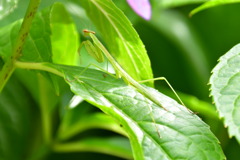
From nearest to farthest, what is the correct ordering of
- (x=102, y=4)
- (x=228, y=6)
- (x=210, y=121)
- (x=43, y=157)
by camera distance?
(x=102, y=4) → (x=43, y=157) → (x=210, y=121) → (x=228, y=6)

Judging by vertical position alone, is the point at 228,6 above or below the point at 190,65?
above

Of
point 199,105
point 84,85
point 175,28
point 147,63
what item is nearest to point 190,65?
point 175,28

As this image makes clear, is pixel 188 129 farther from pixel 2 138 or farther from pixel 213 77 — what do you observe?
pixel 2 138

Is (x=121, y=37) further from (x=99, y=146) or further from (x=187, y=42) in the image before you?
(x=187, y=42)

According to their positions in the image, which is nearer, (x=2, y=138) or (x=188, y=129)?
(x=188, y=129)

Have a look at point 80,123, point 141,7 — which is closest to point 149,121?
point 141,7

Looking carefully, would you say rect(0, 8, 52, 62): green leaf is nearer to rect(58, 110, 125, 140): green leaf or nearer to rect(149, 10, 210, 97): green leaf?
rect(58, 110, 125, 140): green leaf

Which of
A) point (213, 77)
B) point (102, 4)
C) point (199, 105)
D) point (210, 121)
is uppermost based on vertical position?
point (102, 4)
